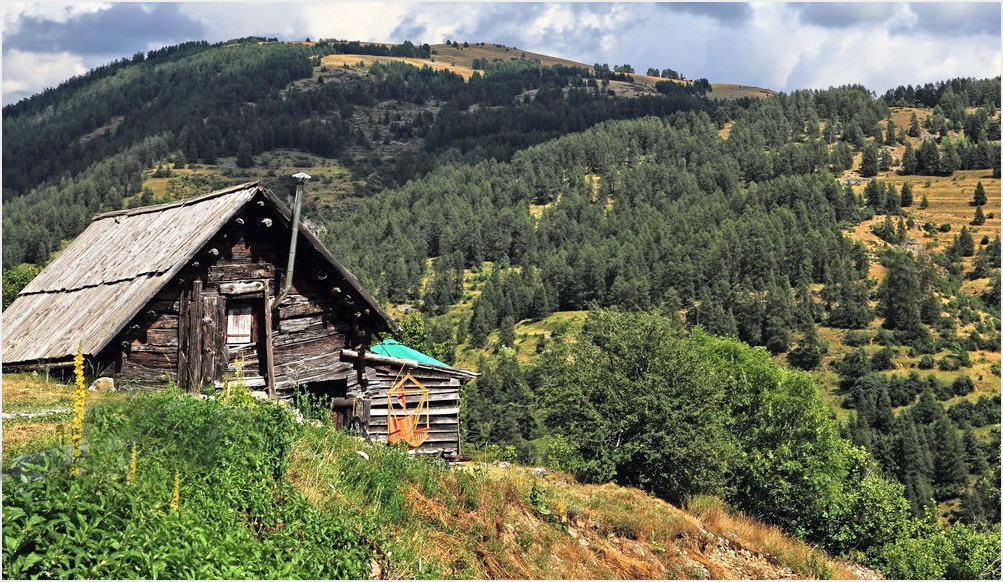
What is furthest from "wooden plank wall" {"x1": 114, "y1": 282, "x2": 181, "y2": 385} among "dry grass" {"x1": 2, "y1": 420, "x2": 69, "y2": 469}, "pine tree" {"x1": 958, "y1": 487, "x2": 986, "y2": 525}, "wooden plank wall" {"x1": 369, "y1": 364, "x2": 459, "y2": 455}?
"pine tree" {"x1": 958, "y1": 487, "x2": 986, "y2": 525}

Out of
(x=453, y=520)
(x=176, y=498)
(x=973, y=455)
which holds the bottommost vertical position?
(x=973, y=455)

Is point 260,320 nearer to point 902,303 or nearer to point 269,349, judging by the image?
point 269,349

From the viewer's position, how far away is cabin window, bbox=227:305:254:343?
21156mm

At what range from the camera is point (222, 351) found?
20609 millimetres

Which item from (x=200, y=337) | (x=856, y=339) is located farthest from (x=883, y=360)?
(x=200, y=337)

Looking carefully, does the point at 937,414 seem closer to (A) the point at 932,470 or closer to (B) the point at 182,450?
(A) the point at 932,470

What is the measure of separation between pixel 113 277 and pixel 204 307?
6.96ft

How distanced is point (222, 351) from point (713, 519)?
35.1 ft

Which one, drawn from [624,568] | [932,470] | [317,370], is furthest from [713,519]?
[932,470]

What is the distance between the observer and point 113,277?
67.9 feet

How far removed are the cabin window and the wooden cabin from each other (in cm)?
2

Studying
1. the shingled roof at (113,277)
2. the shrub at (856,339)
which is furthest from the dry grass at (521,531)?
the shrub at (856,339)

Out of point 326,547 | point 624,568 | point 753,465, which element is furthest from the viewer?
point 753,465

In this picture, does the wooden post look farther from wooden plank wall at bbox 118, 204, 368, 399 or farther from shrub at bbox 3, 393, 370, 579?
shrub at bbox 3, 393, 370, 579
